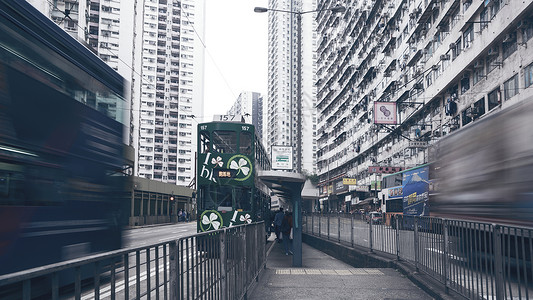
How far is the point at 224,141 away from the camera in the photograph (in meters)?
14.0

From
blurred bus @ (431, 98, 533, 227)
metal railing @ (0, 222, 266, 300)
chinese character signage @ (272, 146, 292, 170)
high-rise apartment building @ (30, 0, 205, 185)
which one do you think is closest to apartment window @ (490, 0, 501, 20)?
blurred bus @ (431, 98, 533, 227)

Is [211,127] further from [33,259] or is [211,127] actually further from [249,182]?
[33,259]

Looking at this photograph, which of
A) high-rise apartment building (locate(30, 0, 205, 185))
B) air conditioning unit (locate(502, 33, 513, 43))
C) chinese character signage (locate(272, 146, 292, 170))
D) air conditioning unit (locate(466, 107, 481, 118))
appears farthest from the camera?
high-rise apartment building (locate(30, 0, 205, 185))

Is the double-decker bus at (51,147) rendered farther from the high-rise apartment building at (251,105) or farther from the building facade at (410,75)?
the high-rise apartment building at (251,105)

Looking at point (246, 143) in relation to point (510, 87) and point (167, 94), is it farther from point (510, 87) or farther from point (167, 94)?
point (167, 94)

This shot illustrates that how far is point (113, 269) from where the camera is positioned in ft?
7.54

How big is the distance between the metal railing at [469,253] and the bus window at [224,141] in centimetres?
541

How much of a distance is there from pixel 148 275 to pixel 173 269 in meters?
0.30

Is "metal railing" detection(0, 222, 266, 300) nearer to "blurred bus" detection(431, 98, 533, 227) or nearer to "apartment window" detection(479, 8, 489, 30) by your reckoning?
"blurred bus" detection(431, 98, 533, 227)

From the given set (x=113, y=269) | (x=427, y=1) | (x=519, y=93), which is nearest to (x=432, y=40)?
(x=427, y=1)

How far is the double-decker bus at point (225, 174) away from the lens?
547 inches

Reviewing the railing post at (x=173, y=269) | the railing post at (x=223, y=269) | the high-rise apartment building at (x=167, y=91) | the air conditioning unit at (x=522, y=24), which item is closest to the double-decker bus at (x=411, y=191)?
the air conditioning unit at (x=522, y=24)

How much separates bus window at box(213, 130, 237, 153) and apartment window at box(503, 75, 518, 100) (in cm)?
1626

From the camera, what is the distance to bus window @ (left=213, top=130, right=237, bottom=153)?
45.8 feet
